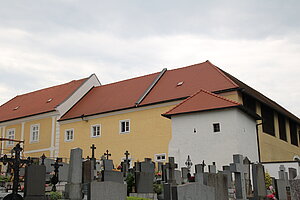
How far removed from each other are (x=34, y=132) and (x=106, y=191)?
23.9 metres

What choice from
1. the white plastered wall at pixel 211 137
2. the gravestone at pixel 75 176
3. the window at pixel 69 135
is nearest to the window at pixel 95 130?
the window at pixel 69 135

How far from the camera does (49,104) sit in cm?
2988

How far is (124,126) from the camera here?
2488 centimetres

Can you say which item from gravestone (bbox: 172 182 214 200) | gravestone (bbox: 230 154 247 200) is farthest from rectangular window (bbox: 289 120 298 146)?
gravestone (bbox: 172 182 214 200)

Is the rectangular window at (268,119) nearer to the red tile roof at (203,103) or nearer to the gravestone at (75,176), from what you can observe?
the red tile roof at (203,103)

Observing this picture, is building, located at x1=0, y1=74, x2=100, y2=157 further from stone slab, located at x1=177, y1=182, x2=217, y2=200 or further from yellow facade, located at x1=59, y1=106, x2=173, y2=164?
stone slab, located at x1=177, y1=182, x2=217, y2=200

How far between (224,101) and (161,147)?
5017mm

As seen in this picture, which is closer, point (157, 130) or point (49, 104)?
point (157, 130)

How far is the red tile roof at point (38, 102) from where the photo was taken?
29766 millimetres

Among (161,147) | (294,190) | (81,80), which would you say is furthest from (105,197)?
(81,80)

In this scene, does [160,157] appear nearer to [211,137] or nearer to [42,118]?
[211,137]

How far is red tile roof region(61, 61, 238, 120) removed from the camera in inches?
905

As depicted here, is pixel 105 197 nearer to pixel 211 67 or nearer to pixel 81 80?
pixel 211 67

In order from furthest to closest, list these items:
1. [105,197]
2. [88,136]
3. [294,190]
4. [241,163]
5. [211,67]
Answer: [88,136] → [211,67] → [241,163] → [294,190] → [105,197]
